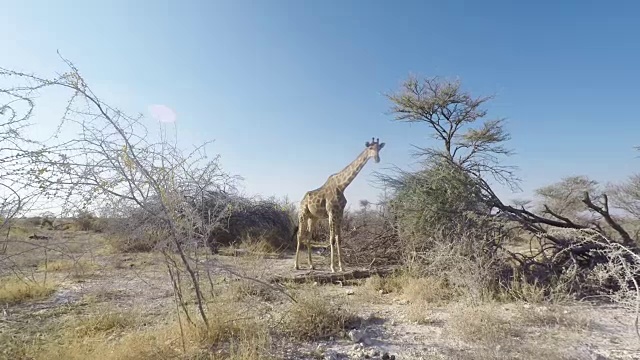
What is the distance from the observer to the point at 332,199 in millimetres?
7227

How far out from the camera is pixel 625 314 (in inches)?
160

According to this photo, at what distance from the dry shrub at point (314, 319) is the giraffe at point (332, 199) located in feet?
9.77

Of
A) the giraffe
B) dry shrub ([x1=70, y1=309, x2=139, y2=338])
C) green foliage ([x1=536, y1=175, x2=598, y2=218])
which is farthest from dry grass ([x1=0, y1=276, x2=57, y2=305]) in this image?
green foliage ([x1=536, y1=175, x2=598, y2=218])

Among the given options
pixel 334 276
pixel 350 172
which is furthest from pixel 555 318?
pixel 350 172

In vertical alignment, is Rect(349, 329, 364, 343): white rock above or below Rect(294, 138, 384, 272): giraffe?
below

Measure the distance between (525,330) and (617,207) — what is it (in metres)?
7.43

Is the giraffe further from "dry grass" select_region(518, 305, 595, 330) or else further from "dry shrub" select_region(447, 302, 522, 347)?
"dry grass" select_region(518, 305, 595, 330)

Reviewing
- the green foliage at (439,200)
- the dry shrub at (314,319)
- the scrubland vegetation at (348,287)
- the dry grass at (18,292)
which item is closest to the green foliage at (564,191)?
the scrubland vegetation at (348,287)

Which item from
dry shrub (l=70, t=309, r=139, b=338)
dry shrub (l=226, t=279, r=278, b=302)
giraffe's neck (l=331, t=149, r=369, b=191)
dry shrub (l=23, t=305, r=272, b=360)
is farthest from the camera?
giraffe's neck (l=331, t=149, r=369, b=191)

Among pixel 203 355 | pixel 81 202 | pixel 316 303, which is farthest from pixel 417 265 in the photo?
pixel 81 202

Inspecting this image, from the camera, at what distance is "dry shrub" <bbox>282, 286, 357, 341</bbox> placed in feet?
11.8

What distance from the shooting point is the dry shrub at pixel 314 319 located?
11.8 feet

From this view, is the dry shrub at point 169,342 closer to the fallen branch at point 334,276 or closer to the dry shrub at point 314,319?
the dry shrub at point 314,319

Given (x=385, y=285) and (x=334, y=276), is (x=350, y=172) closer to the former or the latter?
(x=334, y=276)
